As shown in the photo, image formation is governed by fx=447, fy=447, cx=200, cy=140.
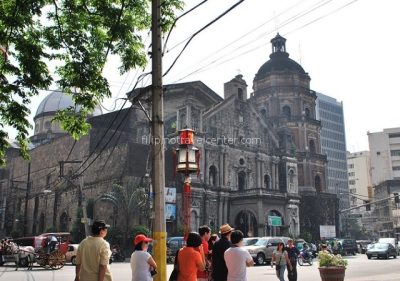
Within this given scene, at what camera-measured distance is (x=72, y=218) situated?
4309 centimetres

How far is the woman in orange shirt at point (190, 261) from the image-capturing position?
6795 mm

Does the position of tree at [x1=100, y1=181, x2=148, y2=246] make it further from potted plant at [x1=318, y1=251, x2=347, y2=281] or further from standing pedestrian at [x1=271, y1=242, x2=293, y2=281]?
potted plant at [x1=318, y1=251, x2=347, y2=281]

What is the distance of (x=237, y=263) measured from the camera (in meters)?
6.73

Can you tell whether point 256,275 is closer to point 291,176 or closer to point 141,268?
point 141,268

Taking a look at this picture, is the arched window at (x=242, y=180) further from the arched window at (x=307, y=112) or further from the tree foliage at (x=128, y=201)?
the arched window at (x=307, y=112)

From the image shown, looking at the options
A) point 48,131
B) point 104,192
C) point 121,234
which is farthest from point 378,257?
point 48,131

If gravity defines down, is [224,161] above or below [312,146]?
below

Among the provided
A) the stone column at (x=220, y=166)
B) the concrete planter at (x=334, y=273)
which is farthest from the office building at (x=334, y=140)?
the concrete planter at (x=334, y=273)

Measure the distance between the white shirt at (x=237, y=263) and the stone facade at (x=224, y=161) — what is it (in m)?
29.4

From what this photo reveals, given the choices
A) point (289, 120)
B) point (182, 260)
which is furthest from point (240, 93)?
point (182, 260)

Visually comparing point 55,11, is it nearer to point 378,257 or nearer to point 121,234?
point 121,234

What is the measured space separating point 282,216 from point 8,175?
37358 millimetres

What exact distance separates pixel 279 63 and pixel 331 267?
49313 mm

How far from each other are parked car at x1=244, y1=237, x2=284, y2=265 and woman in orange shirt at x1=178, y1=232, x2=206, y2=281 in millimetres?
20008
